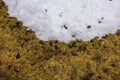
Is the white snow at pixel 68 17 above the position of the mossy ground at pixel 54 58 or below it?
above

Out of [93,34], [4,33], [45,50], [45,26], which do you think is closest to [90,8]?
[93,34]

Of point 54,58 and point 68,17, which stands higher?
point 68,17

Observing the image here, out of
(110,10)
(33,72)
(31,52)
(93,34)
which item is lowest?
(33,72)

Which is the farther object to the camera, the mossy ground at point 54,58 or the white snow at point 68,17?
the white snow at point 68,17

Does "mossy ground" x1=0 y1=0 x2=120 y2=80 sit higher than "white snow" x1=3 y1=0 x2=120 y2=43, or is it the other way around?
"white snow" x1=3 y1=0 x2=120 y2=43

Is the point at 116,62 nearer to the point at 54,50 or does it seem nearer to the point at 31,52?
the point at 54,50
